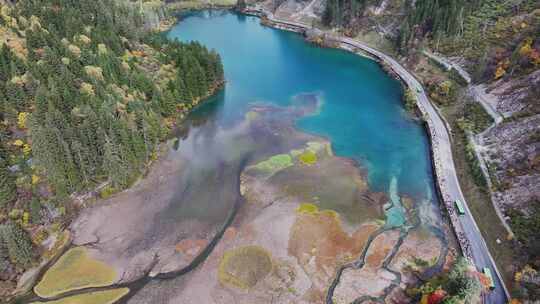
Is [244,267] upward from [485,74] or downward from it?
downward

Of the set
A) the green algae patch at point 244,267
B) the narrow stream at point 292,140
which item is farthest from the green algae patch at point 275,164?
the green algae patch at point 244,267

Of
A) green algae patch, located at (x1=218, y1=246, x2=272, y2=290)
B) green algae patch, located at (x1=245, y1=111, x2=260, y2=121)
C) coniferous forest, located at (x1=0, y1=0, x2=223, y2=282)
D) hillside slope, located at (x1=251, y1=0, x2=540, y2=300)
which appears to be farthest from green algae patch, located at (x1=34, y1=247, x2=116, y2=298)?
hillside slope, located at (x1=251, y1=0, x2=540, y2=300)

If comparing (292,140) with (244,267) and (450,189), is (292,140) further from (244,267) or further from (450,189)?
(244,267)

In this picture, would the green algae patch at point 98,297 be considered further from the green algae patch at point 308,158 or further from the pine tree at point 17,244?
the green algae patch at point 308,158

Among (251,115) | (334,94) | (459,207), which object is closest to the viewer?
(459,207)

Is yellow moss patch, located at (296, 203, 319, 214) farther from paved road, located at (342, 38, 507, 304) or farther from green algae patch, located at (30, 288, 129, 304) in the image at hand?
green algae patch, located at (30, 288, 129, 304)

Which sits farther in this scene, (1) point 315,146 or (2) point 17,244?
(1) point 315,146

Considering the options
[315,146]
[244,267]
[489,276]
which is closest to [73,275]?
[244,267]

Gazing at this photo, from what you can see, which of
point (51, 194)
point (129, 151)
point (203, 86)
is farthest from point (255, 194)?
point (203, 86)
